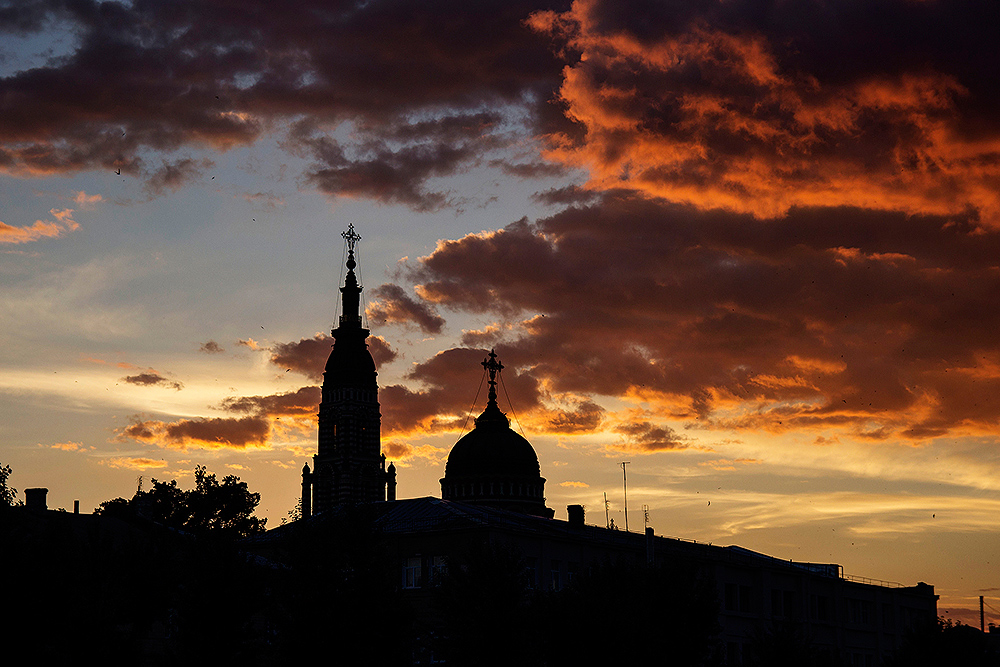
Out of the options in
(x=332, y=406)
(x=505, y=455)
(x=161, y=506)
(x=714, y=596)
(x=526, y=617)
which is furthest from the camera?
(x=332, y=406)

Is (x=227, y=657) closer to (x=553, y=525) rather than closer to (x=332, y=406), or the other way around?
(x=553, y=525)

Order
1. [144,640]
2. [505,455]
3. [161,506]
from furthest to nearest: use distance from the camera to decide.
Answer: [505,455] → [161,506] → [144,640]

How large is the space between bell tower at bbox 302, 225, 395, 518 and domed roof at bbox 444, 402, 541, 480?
17.3 m

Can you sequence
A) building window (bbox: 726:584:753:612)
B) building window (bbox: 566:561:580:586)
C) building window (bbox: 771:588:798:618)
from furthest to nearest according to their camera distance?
building window (bbox: 771:588:798:618) < building window (bbox: 726:584:753:612) < building window (bbox: 566:561:580:586)

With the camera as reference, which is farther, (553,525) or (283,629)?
(553,525)

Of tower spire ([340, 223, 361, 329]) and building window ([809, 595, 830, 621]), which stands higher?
tower spire ([340, 223, 361, 329])

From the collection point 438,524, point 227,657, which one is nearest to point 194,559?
point 227,657

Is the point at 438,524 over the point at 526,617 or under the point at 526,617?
over

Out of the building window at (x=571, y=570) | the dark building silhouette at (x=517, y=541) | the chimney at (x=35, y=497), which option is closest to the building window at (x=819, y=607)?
the dark building silhouette at (x=517, y=541)

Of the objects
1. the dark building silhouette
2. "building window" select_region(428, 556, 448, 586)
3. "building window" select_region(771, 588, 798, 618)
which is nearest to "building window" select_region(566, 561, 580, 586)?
the dark building silhouette

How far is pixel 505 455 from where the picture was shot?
13025 centimetres

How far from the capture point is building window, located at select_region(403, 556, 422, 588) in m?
72.2

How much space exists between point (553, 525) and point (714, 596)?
24.7 meters

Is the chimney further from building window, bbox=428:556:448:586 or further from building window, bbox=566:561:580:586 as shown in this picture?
building window, bbox=566:561:580:586
